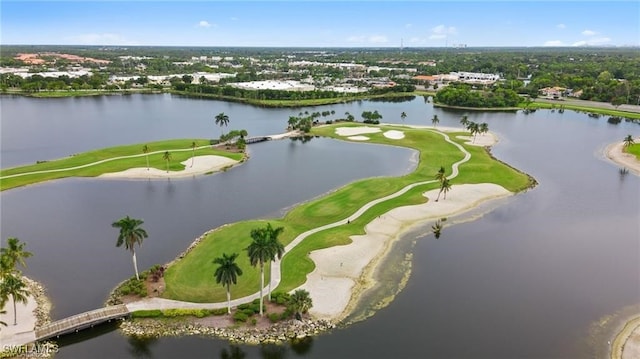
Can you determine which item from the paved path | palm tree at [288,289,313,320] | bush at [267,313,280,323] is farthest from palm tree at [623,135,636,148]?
bush at [267,313,280,323]

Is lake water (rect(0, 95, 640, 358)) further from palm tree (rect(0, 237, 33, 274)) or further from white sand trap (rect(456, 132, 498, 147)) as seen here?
palm tree (rect(0, 237, 33, 274))

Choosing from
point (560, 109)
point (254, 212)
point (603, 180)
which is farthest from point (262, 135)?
point (560, 109)

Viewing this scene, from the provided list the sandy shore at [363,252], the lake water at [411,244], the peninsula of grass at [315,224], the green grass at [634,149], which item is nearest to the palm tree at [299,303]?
the sandy shore at [363,252]

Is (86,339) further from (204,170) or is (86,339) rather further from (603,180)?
(603,180)

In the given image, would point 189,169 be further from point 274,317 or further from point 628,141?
point 628,141

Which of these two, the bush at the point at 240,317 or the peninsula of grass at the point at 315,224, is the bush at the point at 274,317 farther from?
the peninsula of grass at the point at 315,224

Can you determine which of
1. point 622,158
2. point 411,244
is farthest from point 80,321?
point 622,158
